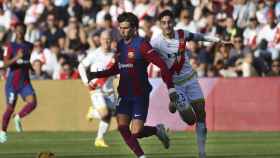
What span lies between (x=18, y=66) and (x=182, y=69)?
7.83 m

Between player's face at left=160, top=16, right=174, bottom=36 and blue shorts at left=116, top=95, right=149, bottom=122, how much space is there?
1181mm

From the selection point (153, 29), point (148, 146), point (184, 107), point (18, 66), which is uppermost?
point (184, 107)

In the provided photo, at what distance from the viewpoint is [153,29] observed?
2739cm

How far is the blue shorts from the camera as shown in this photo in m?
14.0

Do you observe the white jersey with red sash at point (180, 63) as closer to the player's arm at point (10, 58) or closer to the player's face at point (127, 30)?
the player's face at point (127, 30)

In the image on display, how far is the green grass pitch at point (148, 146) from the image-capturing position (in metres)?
16.7

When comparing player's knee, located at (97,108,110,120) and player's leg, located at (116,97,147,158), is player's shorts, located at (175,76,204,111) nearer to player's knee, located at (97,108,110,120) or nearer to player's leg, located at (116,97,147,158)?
player's leg, located at (116,97,147,158)

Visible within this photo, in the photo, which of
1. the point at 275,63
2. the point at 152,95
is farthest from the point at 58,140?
the point at 275,63

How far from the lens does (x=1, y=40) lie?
2936cm

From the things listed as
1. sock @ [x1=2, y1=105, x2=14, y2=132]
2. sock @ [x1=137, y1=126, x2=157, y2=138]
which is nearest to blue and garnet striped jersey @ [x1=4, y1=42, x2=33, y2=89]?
sock @ [x1=2, y1=105, x2=14, y2=132]

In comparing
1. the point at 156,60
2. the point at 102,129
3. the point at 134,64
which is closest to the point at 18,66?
the point at 102,129

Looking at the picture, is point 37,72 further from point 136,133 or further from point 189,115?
point 136,133

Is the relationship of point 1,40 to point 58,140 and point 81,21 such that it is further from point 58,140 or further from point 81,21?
point 58,140

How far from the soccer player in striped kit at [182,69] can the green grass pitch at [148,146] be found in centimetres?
122
